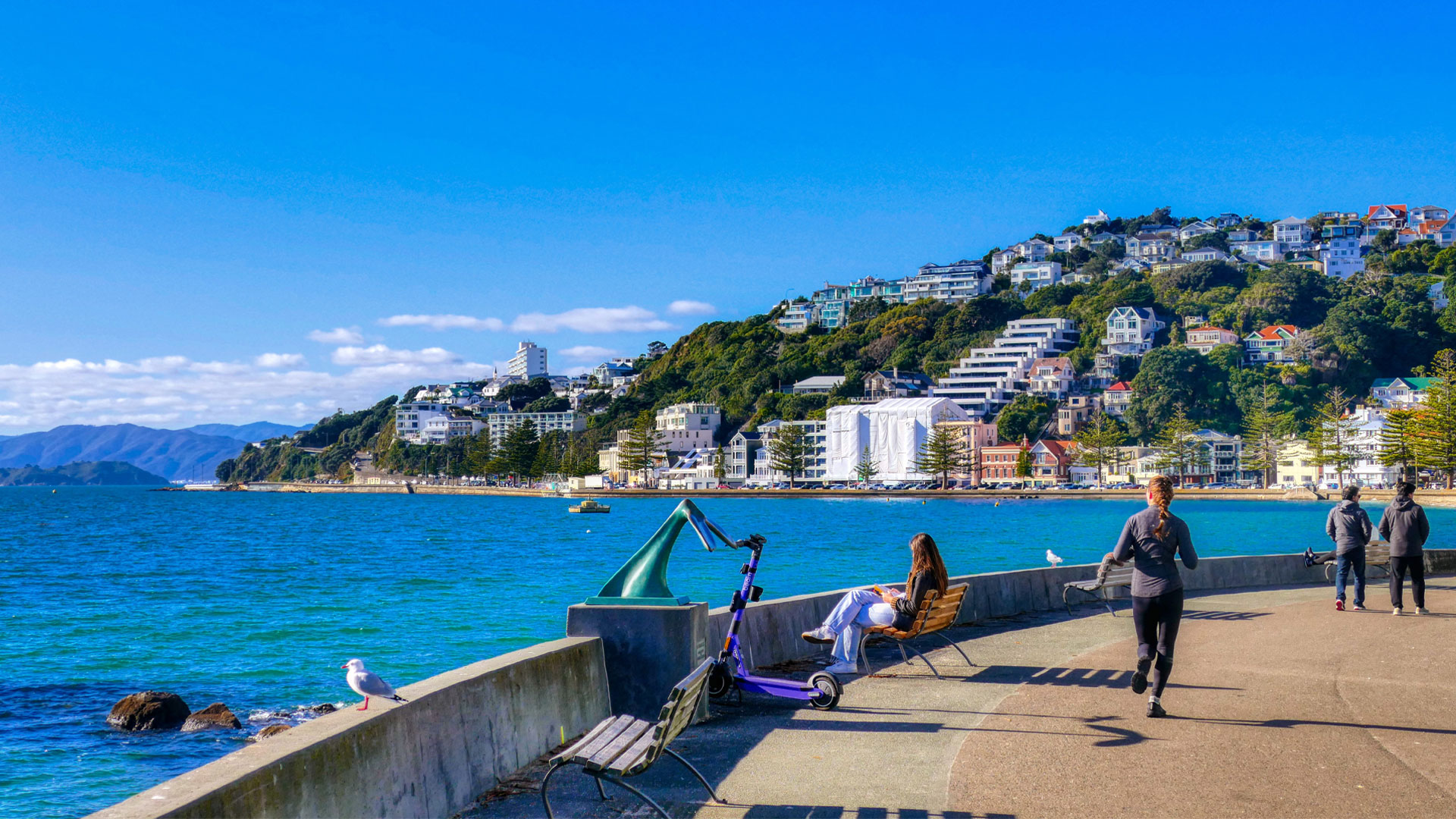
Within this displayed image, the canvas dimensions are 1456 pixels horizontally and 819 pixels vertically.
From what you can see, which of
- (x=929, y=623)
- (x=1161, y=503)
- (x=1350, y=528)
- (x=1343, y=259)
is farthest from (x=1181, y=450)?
(x=1161, y=503)

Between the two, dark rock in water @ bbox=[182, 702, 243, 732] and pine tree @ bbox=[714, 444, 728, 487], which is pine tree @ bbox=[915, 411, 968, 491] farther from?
dark rock in water @ bbox=[182, 702, 243, 732]

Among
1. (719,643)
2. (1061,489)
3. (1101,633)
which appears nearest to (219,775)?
(719,643)

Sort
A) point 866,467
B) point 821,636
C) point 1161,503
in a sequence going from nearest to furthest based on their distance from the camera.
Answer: point 1161,503, point 821,636, point 866,467

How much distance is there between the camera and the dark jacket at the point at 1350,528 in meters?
13.1

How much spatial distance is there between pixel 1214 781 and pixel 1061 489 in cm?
13186

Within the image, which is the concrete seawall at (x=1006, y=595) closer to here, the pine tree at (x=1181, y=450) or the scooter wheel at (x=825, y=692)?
the scooter wheel at (x=825, y=692)

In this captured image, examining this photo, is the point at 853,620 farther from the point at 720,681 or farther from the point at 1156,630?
the point at 1156,630

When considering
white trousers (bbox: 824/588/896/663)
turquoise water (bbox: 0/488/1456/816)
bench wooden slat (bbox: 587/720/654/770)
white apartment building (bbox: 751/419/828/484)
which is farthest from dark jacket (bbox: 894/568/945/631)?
white apartment building (bbox: 751/419/828/484)

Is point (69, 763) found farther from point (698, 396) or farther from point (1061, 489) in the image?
point (698, 396)

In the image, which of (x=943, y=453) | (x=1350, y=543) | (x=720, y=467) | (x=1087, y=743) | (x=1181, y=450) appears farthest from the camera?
(x=720, y=467)

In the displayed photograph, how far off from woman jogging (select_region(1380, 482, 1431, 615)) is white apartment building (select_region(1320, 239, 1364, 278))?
202387 millimetres

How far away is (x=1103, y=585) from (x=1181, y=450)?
129599 mm

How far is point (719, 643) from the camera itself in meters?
8.16

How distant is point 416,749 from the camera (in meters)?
5.19
